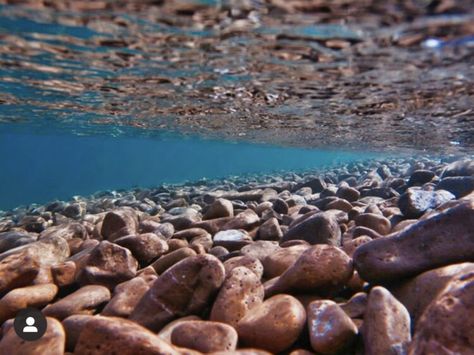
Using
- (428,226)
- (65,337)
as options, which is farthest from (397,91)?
(65,337)

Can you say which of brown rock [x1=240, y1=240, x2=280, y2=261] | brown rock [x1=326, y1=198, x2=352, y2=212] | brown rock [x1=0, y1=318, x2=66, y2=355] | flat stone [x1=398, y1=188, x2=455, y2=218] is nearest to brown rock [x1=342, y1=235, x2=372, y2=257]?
brown rock [x1=240, y1=240, x2=280, y2=261]

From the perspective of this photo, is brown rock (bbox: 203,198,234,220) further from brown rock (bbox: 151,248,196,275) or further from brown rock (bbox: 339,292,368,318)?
brown rock (bbox: 339,292,368,318)

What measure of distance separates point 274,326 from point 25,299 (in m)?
3.23

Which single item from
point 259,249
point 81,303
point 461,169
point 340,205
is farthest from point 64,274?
point 461,169

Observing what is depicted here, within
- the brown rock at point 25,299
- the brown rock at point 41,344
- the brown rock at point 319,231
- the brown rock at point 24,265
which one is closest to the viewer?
the brown rock at point 41,344

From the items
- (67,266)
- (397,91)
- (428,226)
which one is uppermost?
(397,91)

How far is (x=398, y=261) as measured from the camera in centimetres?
407

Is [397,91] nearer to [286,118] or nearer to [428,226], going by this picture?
Result: [286,118]

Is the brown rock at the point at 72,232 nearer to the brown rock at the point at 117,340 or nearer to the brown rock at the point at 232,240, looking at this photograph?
the brown rock at the point at 232,240

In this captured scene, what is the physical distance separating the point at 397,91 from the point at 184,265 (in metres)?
8.57

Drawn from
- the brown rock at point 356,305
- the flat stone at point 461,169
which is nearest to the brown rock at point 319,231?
the brown rock at point 356,305

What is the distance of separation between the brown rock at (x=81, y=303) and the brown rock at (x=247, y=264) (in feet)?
5.33

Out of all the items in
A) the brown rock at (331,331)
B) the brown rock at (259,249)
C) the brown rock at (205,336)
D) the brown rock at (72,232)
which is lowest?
the brown rock at (72,232)

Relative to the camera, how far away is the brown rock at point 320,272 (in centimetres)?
420
